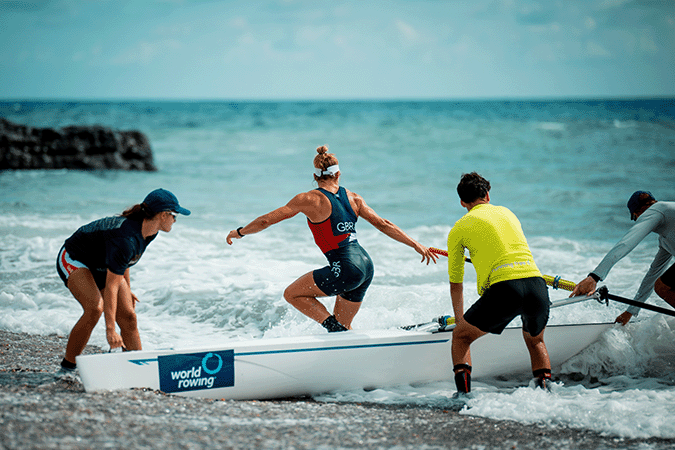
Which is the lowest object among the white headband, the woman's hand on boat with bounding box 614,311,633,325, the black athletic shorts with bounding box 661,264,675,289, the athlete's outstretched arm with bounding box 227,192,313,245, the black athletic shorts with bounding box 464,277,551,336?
the woman's hand on boat with bounding box 614,311,633,325

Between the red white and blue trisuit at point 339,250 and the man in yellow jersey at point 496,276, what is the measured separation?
31.9 inches

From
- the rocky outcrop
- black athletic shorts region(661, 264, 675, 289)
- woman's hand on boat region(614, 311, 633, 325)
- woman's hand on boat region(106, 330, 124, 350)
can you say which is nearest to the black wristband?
black athletic shorts region(661, 264, 675, 289)

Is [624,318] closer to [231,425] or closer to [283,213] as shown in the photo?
[283,213]

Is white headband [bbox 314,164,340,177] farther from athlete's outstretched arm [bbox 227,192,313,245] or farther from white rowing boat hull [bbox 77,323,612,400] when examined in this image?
white rowing boat hull [bbox 77,323,612,400]

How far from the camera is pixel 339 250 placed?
4566 mm

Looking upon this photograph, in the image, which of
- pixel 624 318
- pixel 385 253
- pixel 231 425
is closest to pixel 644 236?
pixel 624 318

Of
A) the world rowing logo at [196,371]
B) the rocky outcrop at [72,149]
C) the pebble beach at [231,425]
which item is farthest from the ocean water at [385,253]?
the rocky outcrop at [72,149]

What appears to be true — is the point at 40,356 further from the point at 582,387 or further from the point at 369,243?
the point at 369,243

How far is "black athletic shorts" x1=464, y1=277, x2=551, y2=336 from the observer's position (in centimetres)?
383

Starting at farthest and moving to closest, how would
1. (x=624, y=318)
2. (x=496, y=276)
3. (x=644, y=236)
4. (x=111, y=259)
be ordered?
(x=624, y=318) < (x=644, y=236) < (x=496, y=276) < (x=111, y=259)

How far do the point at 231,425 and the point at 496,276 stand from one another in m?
1.93

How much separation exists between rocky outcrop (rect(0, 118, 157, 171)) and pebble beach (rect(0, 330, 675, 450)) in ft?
56.9

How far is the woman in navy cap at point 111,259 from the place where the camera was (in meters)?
3.68

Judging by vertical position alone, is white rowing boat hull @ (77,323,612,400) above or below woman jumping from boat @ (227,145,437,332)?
below
